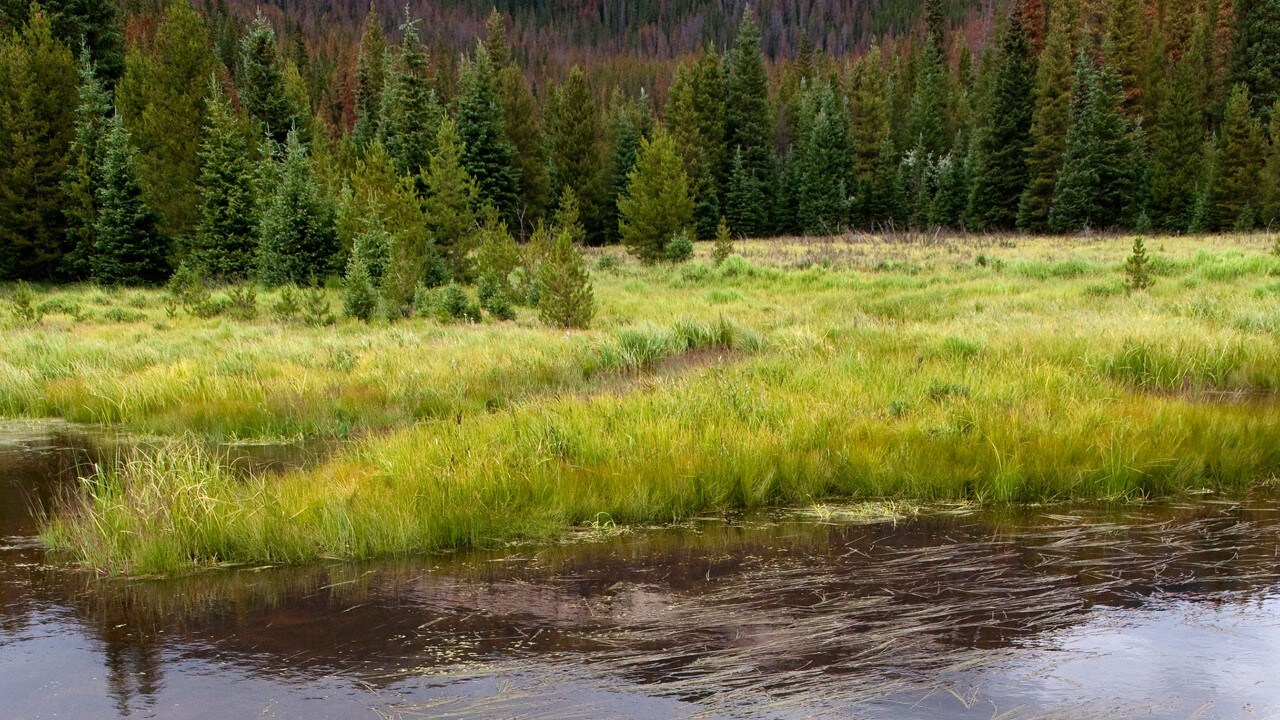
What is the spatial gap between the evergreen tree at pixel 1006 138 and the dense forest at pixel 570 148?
13 cm

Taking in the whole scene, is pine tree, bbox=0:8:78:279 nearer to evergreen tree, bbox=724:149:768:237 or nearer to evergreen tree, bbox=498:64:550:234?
evergreen tree, bbox=498:64:550:234

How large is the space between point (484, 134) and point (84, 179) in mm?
17263

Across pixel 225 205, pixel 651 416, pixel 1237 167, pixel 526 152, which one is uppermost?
pixel 526 152

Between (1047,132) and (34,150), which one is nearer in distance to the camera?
(34,150)

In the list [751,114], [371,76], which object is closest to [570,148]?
[751,114]

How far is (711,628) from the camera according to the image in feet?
15.1

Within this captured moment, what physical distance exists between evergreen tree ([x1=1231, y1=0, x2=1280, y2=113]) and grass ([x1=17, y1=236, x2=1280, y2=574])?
3972 centimetres

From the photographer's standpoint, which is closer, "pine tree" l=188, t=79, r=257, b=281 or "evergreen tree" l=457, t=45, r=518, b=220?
"pine tree" l=188, t=79, r=257, b=281

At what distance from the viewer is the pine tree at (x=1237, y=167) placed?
41.5m

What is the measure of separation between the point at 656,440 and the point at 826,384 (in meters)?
2.67

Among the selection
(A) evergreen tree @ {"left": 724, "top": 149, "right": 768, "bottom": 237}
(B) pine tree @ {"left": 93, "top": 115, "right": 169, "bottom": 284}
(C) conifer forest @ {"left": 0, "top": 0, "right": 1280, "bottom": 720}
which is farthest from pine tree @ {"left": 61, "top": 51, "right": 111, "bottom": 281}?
(A) evergreen tree @ {"left": 724, "top": 149, "right": 768, "bottom": 237}

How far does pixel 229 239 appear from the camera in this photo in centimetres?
3148

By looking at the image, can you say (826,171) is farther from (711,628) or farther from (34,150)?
(711,628)

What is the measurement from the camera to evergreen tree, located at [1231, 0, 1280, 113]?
4719cm
